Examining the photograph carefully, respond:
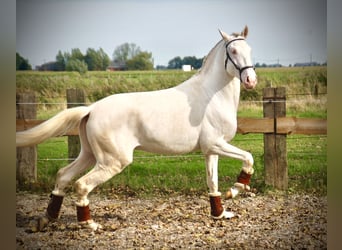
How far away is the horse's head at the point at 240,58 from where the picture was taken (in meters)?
3.23

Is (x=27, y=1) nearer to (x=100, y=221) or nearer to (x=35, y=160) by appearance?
(x=35, y=160)

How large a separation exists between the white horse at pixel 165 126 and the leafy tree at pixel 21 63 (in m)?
0.42

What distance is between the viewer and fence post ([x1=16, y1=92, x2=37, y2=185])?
3467mm

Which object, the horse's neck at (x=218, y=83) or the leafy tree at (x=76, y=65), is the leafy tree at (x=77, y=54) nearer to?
the leafy tree at (x=76, y=65)

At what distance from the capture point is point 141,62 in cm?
348

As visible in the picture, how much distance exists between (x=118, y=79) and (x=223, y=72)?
74 centimetres

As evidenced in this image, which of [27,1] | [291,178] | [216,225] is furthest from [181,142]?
[27,1]

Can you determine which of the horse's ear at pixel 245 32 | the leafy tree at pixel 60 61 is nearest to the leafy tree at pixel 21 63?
the leafy tree at pixel 60 61

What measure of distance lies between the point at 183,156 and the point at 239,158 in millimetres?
407

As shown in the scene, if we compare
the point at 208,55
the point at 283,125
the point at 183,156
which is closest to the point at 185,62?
the point at 208,55

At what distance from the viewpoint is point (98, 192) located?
11.4 ft

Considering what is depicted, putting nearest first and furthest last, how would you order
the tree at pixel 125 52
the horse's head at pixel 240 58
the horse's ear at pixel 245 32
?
the horse's head at pixel 240 58
the horse's ear at pixel 245 32
the tree at pixel 125 52

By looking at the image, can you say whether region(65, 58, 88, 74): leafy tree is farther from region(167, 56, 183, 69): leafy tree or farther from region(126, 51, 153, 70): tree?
region(167, 56, 183, 69): leafy tree

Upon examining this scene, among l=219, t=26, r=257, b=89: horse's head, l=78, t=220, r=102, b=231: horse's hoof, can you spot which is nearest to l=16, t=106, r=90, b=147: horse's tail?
l=78, t=220, r=102, b=231: horse's hoof
